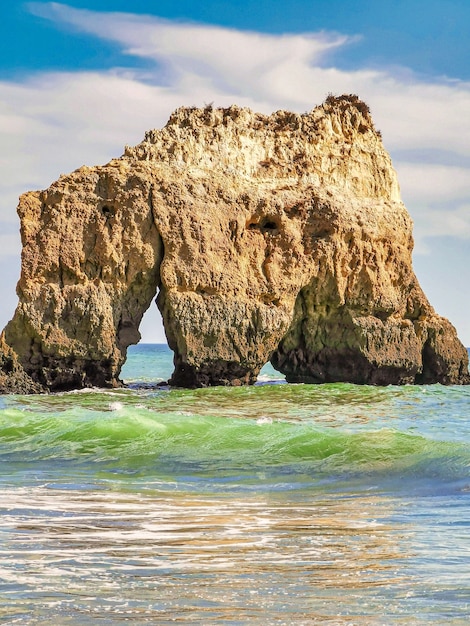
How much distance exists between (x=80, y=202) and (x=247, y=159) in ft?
18.7

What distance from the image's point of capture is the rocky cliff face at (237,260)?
25906 mm

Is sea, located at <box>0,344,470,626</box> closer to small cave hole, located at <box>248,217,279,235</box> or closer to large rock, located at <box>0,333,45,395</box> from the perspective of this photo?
large rock, located at <box>0,333,45,395</box>

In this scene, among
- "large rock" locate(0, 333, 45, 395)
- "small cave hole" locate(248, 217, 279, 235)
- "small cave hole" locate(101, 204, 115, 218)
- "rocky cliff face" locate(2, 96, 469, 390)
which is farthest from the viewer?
"small cave hole" locate(248, 217, 279, 235)

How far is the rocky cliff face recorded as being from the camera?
25906mm

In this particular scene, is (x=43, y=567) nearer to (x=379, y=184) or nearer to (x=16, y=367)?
(x=16, y=367)

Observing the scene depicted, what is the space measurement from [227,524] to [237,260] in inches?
789

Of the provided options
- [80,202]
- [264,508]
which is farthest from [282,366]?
[264,508]

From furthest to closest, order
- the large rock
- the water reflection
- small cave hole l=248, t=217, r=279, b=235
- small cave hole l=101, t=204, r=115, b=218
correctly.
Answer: small cave hole l=248, t=217, r=279, b=235 → small cave hole l=101, t=204, r=115, b=218 → the large rock → the water reflection

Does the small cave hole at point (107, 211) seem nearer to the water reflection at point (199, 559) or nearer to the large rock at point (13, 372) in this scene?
the large rock at point (13, 372)

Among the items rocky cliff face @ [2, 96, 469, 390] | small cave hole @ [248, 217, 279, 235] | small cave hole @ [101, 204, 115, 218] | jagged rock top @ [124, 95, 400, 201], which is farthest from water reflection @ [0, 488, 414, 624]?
jagged rock top @ [124, 95, 400, 201]

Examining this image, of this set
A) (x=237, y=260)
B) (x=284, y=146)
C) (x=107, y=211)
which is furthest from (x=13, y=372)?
(x=284, y=146)

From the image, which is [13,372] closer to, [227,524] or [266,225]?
[266,225]

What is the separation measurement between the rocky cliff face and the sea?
1021 centimetres

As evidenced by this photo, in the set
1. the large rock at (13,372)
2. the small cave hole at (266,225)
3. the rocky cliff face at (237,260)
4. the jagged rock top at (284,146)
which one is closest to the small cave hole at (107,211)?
the rocky cliff face at (237,260)
